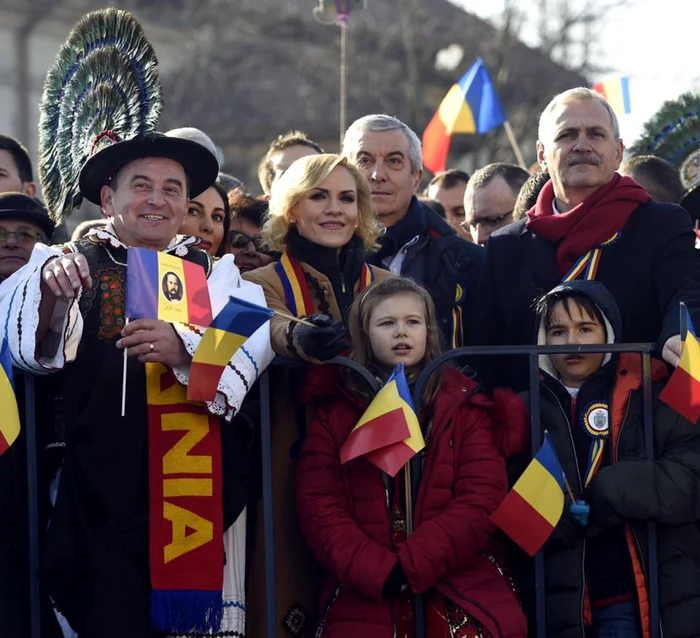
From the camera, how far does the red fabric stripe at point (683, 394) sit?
4.44m

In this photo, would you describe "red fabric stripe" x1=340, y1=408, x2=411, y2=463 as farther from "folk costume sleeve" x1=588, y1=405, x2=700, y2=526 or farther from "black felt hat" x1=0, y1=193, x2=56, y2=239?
"black felt hat" x1=0, y1=193, x2=56, y2=239

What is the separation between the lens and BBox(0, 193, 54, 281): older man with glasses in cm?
545

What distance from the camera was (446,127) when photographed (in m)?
9.76

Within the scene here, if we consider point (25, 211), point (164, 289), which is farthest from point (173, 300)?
point (25, 211)

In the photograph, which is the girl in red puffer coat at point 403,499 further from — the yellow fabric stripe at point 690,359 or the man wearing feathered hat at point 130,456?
the yellow fabric stripe at point 690,359

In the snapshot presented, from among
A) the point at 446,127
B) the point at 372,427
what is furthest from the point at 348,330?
the point at 446,127

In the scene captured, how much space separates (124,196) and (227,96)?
1012 inches

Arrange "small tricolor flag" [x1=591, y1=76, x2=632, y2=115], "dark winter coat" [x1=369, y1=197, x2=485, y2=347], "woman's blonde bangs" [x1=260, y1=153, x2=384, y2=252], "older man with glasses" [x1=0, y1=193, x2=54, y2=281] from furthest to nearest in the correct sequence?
"small tricolor flag" [x1=591, y1=76, x2=632, y2=115] < "dark winter coat" [x1=369, y1=197, x2=485, y2=347] < "older man with glasses" [x1=0, y1=193, x2=54, y2=281] < "woman's blonde bangs" [x1=260, y1=153, x2=384, y2=252]

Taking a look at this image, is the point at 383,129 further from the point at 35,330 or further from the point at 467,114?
the point at 467,114

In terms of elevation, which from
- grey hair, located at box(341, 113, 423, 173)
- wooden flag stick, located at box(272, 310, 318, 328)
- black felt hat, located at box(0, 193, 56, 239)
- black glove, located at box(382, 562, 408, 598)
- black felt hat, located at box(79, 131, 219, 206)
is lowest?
black glove, located at box(382, 562, 408, 598)

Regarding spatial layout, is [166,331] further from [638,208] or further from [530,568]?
[638,208]

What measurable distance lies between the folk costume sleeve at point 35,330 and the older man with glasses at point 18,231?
0.85 metres

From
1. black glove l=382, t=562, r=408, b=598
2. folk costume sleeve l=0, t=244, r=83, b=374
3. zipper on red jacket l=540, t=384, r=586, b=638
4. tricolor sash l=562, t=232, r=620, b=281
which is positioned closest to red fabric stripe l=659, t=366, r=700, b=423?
zipper on red jacket l=540, t=384, r=586, b=638

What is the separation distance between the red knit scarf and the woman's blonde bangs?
0.64 m
